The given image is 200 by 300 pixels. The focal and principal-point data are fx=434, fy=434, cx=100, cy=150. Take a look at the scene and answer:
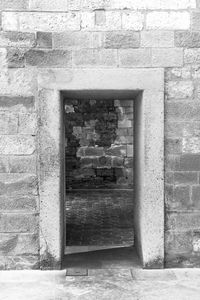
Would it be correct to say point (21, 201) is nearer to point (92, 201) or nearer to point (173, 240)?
point (173, 240)

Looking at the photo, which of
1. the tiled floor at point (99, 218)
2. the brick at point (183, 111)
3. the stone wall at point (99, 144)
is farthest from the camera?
the stone wall at point (99, 144)

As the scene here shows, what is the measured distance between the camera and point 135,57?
420cm

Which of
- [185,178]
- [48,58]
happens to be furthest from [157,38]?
[185,178]

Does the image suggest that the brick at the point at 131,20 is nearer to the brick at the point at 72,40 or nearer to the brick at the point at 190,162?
the brick at the point at 72,40

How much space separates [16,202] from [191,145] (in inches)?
71.1

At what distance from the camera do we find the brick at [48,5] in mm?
4145

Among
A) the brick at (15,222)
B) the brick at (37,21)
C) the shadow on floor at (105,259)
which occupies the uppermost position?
the brick at (37,21)

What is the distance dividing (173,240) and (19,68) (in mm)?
2264

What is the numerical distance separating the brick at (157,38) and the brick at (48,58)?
74 cm

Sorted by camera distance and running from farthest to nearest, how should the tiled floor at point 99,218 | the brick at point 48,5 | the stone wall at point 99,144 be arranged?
1. the stone wall at point 99,144
2. the tiled floor at point 99,218
3. the brick at point 48,5

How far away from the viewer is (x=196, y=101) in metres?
4.26

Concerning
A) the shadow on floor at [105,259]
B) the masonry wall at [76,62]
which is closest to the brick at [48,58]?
the masonry wall at [76,62]

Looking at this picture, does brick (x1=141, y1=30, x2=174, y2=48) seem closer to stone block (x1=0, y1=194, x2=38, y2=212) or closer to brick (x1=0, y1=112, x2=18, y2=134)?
brick (x1=0, y1=112, x2=18, y2=134)

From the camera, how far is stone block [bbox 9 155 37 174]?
166 inches
